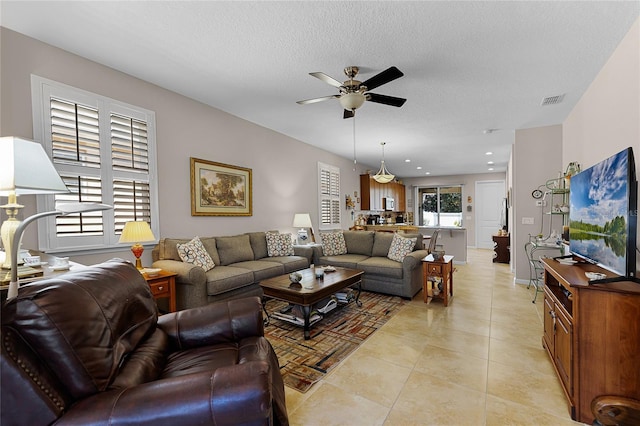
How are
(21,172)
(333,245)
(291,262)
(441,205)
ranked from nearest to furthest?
1. (21,172)
2. (291,262)
3. (333,245)
4. (441,205)

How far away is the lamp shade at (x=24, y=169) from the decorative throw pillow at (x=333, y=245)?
3.87 m

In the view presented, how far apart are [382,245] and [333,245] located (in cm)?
85

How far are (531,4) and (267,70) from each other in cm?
226

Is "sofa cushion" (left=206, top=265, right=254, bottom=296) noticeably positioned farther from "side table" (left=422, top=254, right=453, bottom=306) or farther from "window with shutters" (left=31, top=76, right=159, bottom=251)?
"side table" (left=422, top=254, right=453, bottom=306)

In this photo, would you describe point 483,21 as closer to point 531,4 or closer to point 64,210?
point 531,4

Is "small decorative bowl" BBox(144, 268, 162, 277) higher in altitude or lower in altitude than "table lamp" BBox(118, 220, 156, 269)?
lower

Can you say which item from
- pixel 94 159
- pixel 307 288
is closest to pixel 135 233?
pixel 94 159

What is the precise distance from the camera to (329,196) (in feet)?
22.7

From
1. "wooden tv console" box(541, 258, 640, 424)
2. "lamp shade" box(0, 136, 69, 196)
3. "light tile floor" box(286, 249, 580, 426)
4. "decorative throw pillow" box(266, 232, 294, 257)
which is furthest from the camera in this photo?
"decorative throw pillow" box(266, 232, 294, 257)

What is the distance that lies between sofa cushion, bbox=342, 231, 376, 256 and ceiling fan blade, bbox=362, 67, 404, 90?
9.75 feet

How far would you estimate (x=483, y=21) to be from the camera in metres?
2.22

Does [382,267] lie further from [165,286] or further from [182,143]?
[182,143]

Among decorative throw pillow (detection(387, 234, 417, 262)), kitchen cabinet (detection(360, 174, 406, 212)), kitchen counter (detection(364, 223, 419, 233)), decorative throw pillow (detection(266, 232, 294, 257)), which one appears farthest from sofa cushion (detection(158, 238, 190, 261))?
kitchen cabinet (detection(360, 174, 406, 212))

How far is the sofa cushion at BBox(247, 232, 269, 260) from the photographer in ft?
14.9
